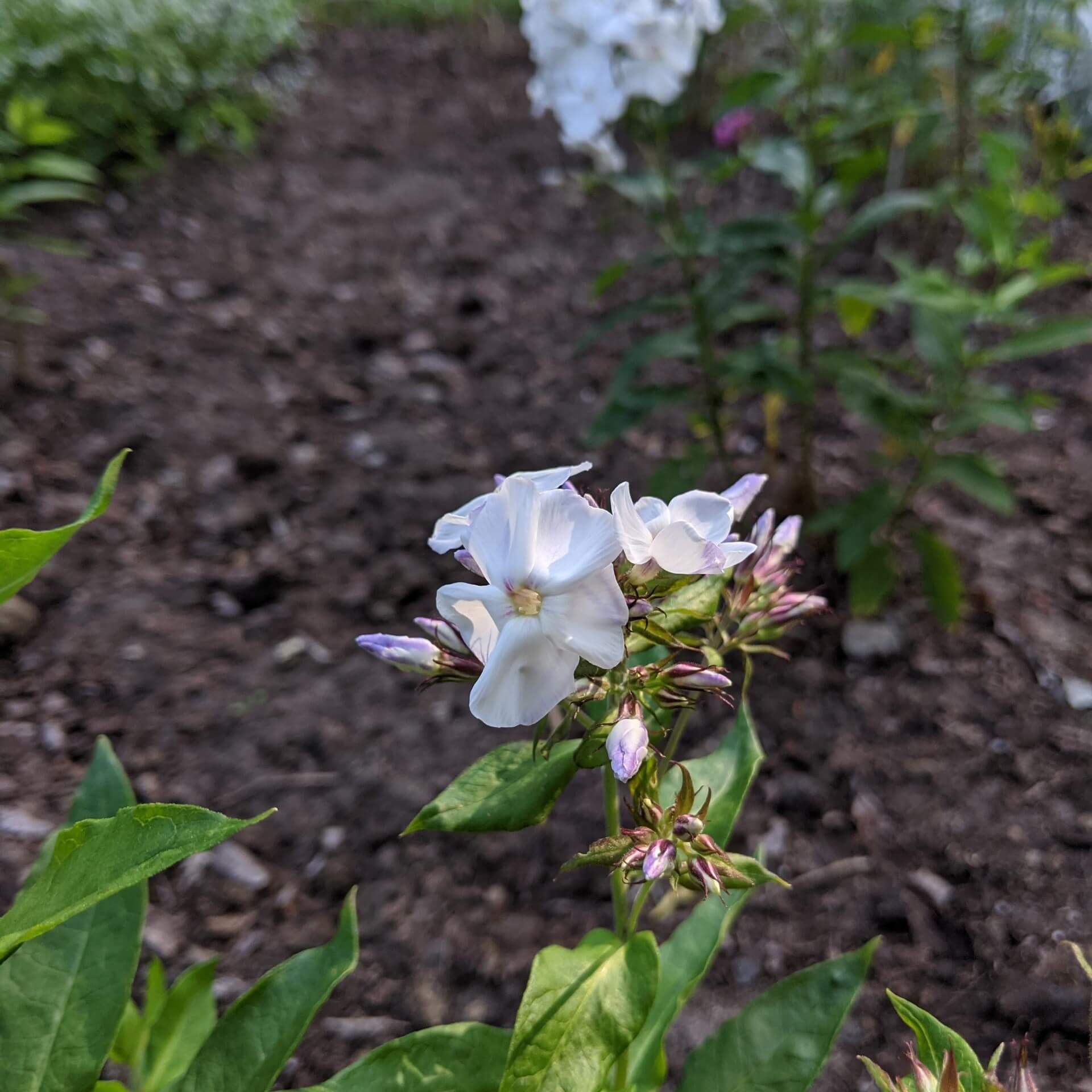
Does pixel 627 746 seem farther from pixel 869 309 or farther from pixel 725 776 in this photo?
pixel 869 309

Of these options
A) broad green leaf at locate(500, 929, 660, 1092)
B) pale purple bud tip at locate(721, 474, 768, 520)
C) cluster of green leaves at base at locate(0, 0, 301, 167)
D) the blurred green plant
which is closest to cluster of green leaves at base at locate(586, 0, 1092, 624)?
pale purple bud tip at locate(721, 474, 768, 520)

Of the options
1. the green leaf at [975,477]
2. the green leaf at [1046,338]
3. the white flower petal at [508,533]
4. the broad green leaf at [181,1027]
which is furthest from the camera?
the green leaf at [975,477]

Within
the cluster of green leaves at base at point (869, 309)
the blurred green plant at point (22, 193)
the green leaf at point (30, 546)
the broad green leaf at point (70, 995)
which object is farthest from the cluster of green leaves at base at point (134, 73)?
the broad green leaf at point (70, 995)

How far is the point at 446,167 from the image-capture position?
4.92m

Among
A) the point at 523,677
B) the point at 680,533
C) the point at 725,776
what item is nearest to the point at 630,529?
the point at 680,533

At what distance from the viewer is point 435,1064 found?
3.95 ft

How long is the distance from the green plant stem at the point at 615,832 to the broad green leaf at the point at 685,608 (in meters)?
0.16

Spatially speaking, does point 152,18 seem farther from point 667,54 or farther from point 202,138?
point 667,54

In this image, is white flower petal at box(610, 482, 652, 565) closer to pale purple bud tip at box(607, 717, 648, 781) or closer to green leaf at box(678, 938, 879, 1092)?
pale purple bud tip at box(607, 717, 648, 781)

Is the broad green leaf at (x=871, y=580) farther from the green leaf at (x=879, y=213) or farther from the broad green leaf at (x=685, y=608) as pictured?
the broad green leaf at (x=685, y=608)

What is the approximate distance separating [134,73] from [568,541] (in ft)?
16.0

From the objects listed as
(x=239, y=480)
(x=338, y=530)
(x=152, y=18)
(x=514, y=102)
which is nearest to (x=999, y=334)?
(x=338, y=530)

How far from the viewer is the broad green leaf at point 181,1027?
1415 mm

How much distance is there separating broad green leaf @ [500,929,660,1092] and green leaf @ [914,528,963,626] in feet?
4.74
